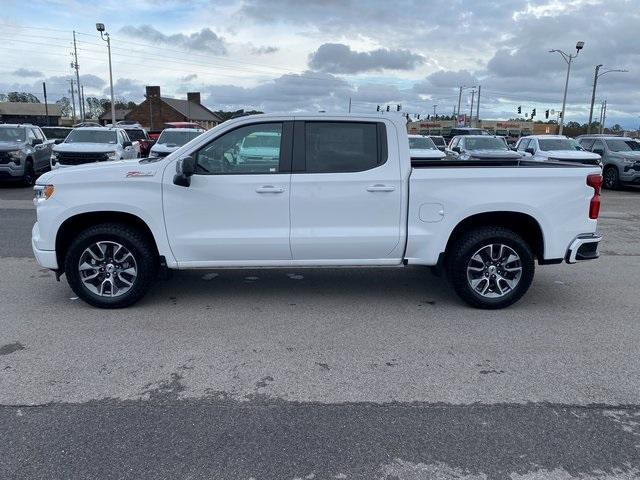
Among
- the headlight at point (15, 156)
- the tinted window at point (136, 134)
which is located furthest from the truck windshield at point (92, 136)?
the tinted window at point (136, 134)

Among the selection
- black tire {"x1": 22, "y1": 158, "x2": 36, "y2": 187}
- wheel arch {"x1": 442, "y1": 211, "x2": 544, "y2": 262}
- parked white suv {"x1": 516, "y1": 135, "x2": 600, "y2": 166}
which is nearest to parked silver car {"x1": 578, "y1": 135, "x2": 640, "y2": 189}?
parked white suv {"x1": 516, "y1": 135, "x2": 600, "y2": 166}

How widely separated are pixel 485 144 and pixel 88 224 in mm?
16997

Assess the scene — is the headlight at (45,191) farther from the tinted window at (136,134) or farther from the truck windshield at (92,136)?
the tinted window at (136,134)

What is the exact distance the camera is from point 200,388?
397cm

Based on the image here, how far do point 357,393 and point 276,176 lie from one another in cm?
238

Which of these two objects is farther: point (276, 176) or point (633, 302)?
point (633, 302)

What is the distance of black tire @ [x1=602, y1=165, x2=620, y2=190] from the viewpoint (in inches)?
730

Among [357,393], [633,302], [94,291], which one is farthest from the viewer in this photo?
[633,302]

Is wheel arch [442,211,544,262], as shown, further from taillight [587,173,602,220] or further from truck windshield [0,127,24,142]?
truck windshield [0,127,24,142]

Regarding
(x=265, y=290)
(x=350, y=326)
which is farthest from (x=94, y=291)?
(x=350, y=326)

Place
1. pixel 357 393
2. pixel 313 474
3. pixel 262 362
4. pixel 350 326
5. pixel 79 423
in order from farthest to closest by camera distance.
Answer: pixel 350 326
pixel 262 362
pixel 357 393
pixel 79 423
pixel 313 474

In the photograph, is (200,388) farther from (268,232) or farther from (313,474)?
(268,232)

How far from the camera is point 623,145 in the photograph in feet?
62.8

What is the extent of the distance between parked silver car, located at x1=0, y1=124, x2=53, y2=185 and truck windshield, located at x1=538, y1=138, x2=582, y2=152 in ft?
53.7
